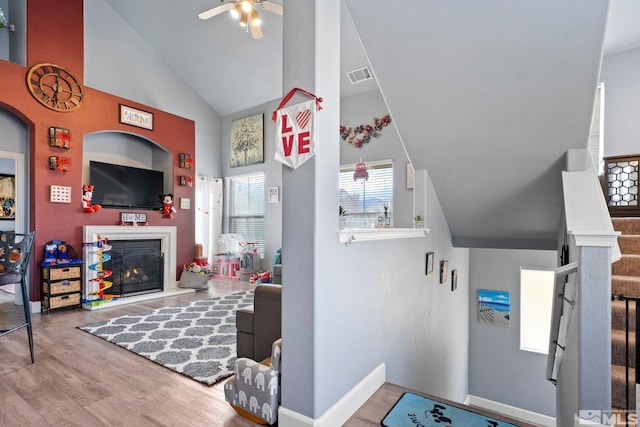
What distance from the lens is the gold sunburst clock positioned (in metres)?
4.22

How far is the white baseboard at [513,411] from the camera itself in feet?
15.8

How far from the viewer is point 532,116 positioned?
8.08 feet

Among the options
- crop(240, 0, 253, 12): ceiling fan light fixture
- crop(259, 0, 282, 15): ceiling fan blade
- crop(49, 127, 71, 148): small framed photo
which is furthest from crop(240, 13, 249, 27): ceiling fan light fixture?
crop(49, 127, 71, 148): small framed photo

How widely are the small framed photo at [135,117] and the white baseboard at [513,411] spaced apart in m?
6.83

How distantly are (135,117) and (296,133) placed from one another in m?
4.74

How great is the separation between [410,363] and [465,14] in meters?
2.74

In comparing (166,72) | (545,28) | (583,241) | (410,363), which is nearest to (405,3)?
(545,28)

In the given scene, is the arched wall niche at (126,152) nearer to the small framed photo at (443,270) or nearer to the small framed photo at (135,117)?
the small framed photo at (135,117)

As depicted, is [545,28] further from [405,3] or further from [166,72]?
[166,72]

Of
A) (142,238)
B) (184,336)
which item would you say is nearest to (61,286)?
(142,238)

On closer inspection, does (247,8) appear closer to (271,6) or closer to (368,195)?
(271,6)

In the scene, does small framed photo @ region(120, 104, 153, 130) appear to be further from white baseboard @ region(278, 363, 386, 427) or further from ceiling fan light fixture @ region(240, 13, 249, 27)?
white baseboard @ region(278, 363, 386, 427)

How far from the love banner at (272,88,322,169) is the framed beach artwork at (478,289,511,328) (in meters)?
4.56

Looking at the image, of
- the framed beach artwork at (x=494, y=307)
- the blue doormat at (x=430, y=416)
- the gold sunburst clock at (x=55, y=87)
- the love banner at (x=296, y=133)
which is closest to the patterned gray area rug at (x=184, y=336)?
the blue doormat at (x=430, y=416)
